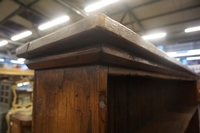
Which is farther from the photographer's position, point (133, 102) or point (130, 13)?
point (130, 13)

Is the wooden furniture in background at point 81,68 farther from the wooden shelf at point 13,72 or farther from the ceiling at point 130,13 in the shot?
the ceiling at point 130,13

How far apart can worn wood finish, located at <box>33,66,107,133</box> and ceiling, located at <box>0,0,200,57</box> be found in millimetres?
3065

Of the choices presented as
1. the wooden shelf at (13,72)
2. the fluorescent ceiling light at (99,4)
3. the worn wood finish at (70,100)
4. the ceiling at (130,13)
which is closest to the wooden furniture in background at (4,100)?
the wooden shelf at (13,72)

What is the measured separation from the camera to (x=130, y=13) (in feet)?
12.1

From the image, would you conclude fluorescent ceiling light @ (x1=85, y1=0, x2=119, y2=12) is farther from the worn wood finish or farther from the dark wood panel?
the worn wood finish

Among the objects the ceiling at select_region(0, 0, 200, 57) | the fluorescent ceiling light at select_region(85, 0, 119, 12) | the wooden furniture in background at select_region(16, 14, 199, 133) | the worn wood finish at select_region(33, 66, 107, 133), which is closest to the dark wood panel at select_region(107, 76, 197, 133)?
the wooden furniture in background at select_region(16, 14, 199, 133)

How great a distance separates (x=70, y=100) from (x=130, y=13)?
375 cm

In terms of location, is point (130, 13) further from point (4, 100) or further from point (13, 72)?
point (4, 100)

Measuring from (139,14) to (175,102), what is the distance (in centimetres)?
269

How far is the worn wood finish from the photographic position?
0.99 feet

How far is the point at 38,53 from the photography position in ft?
1.35

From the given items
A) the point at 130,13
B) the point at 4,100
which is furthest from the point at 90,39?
the point at 130,13

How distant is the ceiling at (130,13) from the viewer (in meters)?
3.27

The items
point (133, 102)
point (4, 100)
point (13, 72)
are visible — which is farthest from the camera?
point (13, 72)
